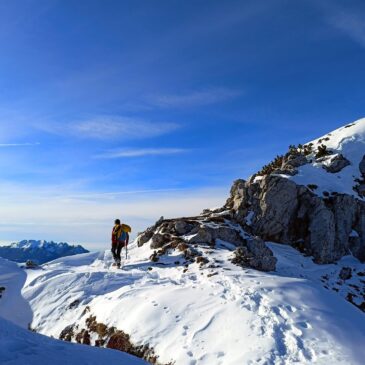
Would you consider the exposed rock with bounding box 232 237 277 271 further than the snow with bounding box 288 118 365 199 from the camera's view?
No

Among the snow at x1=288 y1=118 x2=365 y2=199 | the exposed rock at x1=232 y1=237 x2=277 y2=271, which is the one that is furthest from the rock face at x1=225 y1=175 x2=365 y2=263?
the exposed rock at x1=232 y1=237 x2=277 y2=271

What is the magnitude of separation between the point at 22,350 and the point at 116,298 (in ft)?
37.2

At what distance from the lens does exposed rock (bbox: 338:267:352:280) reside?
29.8 meters

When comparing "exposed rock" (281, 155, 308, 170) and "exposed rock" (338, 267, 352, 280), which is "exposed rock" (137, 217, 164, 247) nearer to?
"exposed rock" (281, 155, 308, 170)

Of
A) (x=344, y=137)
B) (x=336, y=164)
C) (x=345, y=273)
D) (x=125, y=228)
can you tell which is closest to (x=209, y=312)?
(x=125, y=228)

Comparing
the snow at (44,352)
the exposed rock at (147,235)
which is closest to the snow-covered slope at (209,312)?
the snow at (44,352)

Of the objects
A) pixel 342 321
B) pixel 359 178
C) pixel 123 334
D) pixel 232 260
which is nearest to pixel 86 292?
pixel 123 334

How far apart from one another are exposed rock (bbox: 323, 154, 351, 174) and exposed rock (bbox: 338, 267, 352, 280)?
42.1 ft

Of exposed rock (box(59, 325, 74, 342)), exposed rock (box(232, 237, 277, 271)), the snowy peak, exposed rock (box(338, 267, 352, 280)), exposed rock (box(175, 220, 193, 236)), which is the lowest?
exposed rock (box(59, 325, 74, 342))

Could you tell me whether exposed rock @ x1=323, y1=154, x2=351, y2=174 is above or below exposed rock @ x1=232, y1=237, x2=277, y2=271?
above

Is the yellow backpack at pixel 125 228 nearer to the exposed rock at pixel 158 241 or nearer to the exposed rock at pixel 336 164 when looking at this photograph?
the exposed rock at pixel 158 241

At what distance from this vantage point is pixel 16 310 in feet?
68.4

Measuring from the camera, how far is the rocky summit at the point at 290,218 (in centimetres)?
2961

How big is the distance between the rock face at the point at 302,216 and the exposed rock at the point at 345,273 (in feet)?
6.11
